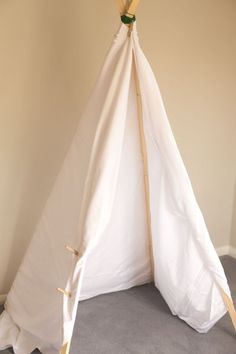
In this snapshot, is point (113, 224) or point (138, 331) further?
point (113, 224)

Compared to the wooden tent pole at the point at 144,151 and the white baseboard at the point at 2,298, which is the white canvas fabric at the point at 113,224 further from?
the white baseboard at the point at 2,298

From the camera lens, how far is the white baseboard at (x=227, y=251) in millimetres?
3609

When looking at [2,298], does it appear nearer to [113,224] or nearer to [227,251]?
[113,224]

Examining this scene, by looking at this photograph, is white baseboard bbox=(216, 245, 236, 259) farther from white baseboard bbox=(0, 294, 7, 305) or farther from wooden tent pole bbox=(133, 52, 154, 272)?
white baseboard bbox=(0, 294, 7, 305)

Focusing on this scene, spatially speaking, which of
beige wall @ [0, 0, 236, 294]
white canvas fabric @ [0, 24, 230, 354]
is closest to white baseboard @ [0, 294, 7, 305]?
beige wall @ [0, 0, 236, 294]

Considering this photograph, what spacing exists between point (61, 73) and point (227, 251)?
2.42 m

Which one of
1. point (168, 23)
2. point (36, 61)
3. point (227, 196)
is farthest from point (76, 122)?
point (227, 196)

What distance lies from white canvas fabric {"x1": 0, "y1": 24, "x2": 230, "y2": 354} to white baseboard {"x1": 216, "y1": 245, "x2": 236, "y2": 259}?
1.17 metres

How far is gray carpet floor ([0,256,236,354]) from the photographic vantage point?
84.6 inches

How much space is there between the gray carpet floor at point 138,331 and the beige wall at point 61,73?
2.11ft

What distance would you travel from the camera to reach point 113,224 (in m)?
2.56

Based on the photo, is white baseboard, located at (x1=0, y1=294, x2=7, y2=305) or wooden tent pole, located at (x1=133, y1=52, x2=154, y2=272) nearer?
wooden tent pole, located at (x1=133, y1=52, x2=154, y2=272)

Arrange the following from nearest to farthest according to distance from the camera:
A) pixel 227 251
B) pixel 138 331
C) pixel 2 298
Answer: pixel 138 331 < pixel 2 298 < pixel 227 251

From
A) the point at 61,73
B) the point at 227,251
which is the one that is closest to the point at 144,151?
the point at 61,73
